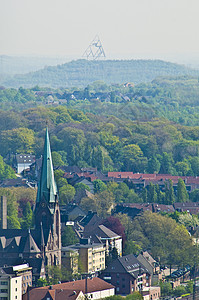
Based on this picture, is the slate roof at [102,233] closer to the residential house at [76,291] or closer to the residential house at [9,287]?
the residential house at [76,291]

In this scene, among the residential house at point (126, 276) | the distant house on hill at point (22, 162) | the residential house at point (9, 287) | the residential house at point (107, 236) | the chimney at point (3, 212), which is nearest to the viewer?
the residential house at point (9, 287)

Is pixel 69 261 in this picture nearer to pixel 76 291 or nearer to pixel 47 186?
pixel 47 186

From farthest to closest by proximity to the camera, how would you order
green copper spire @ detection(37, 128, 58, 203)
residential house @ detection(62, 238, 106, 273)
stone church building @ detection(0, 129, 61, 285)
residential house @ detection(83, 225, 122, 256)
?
residential house @ detection(83, 225, 122, 256) → green copper spire @ detection(37, 128, 58, 203) → residential house @ detection(62, 238, 106, 273) → stone church building @ detection(0, 129, 61, 285)

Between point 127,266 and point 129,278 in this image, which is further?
point 127,266

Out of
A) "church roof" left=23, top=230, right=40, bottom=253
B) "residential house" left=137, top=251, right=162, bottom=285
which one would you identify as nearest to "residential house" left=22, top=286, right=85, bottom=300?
"church roof" left=23, top=230, right=40, bottom=253

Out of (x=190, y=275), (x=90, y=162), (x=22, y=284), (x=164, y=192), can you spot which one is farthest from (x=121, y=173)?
(x=22, y=284)

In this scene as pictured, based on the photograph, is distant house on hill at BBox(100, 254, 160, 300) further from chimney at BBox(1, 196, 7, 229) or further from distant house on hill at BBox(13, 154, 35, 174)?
distant house on hill at BBox(13, 154, 35, 174)

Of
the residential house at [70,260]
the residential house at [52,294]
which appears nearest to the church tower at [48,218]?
the residential house at [70,260]

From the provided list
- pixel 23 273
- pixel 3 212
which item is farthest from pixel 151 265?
pixel 3 212
